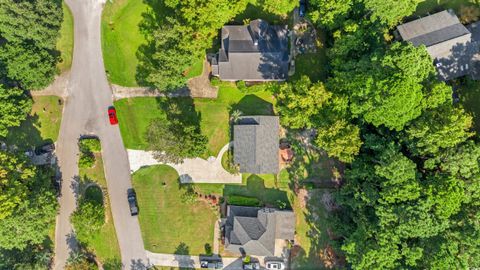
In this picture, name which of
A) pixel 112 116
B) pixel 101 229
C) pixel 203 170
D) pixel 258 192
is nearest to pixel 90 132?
pixel 112 116

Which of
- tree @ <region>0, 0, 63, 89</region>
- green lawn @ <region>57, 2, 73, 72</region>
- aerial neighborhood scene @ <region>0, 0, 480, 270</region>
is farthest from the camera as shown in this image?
green lawn @ <region>57, 2, 73, 72</region>

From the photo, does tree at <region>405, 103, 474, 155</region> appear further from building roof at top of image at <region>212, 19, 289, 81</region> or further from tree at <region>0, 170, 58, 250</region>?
tree at <region>0, 170, 58, 250</region>

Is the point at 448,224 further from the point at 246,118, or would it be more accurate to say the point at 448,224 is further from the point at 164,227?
the point at 164,227

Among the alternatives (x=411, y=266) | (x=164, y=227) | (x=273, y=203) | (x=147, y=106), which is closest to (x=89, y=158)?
(x=147, y=106)

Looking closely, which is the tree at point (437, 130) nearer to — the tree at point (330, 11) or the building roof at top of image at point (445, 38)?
the building roof at top of image at point (445, 38)

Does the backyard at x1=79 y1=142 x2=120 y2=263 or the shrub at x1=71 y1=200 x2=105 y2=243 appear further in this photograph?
the backyard at x1=79 y1=142 x2=120 y2=263

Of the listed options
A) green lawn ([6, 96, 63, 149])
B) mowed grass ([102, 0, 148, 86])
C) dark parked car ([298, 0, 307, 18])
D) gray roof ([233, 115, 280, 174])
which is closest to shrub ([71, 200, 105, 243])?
green lawn ([6, 96, 63, 149])

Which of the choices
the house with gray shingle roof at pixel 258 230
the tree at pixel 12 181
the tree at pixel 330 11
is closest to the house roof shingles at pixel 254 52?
the tree at pixel 330 11
